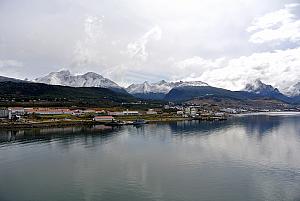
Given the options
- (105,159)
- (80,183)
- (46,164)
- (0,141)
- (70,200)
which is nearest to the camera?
(70,200)

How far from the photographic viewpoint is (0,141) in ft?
119

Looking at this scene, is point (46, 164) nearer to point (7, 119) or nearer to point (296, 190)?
point (296, 190)

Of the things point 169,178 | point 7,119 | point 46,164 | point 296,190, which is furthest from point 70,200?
point 7,119

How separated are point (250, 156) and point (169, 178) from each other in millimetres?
10957

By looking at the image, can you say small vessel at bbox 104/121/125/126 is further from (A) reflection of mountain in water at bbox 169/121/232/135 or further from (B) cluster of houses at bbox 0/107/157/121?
(A) reflection of mountain in water at bbox 169/121/232/135

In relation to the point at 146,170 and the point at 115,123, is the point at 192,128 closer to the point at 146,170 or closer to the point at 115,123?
the point at 115,123

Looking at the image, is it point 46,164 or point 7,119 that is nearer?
point 46,164

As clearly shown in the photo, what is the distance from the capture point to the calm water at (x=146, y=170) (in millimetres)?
18078

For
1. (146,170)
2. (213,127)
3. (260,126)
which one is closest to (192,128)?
(213,127)

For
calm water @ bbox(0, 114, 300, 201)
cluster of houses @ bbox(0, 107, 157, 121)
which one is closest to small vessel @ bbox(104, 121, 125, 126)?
cluster of houses @ bbox(0, 107, 157, 121)

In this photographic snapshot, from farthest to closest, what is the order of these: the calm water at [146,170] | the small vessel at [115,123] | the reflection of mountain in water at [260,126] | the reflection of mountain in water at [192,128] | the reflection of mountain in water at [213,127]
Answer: the small vessel at [115,123] < the reflection of mountain in water at [260,126] < the reflection of mountain in water at [213,127] < the reflection of mountain in water at [192,128] < the calm water at [146,170]

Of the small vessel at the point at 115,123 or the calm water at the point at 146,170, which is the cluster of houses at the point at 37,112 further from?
the calm water at the point at 146,170

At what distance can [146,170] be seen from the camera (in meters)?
23.3

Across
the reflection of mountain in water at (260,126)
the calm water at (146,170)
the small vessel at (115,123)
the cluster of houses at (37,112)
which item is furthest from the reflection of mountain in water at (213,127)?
the cluster of houses at (37,112)
